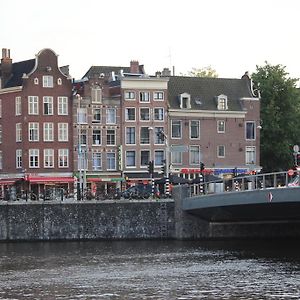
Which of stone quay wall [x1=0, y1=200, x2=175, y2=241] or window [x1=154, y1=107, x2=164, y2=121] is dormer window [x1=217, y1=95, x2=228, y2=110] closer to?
window [x1=154, y1=107, x2=164, y2=121]

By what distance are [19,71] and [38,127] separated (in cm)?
610

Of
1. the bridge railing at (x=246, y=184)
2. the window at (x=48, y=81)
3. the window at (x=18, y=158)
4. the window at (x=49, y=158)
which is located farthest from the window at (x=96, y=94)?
the bridge railing at (x=246, y=184)

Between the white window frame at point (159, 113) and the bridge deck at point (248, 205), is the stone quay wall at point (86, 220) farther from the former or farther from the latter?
the white window frame at point (159, 113)

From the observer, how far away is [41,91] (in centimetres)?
10500

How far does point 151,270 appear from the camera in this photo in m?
59.3

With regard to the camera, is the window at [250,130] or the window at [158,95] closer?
the window at [158,95]

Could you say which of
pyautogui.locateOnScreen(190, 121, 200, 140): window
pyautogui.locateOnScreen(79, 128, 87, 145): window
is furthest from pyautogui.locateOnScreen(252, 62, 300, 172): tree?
pyautogui.locateOnScreen(79, 128, 87, 145): window

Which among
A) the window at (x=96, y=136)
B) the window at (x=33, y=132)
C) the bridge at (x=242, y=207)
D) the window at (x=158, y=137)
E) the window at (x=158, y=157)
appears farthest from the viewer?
the window at (x=158, y=157)

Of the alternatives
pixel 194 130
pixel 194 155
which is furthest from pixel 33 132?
pixel 194 155

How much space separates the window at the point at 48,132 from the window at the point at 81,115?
281 cm

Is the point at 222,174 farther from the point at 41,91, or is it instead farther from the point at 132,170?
the point at 41,91

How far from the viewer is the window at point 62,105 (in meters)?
106

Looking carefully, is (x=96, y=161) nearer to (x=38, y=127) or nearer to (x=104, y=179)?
(x=104, y=179)

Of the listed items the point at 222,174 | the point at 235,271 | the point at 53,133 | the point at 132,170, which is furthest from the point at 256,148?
the point at 235,271
